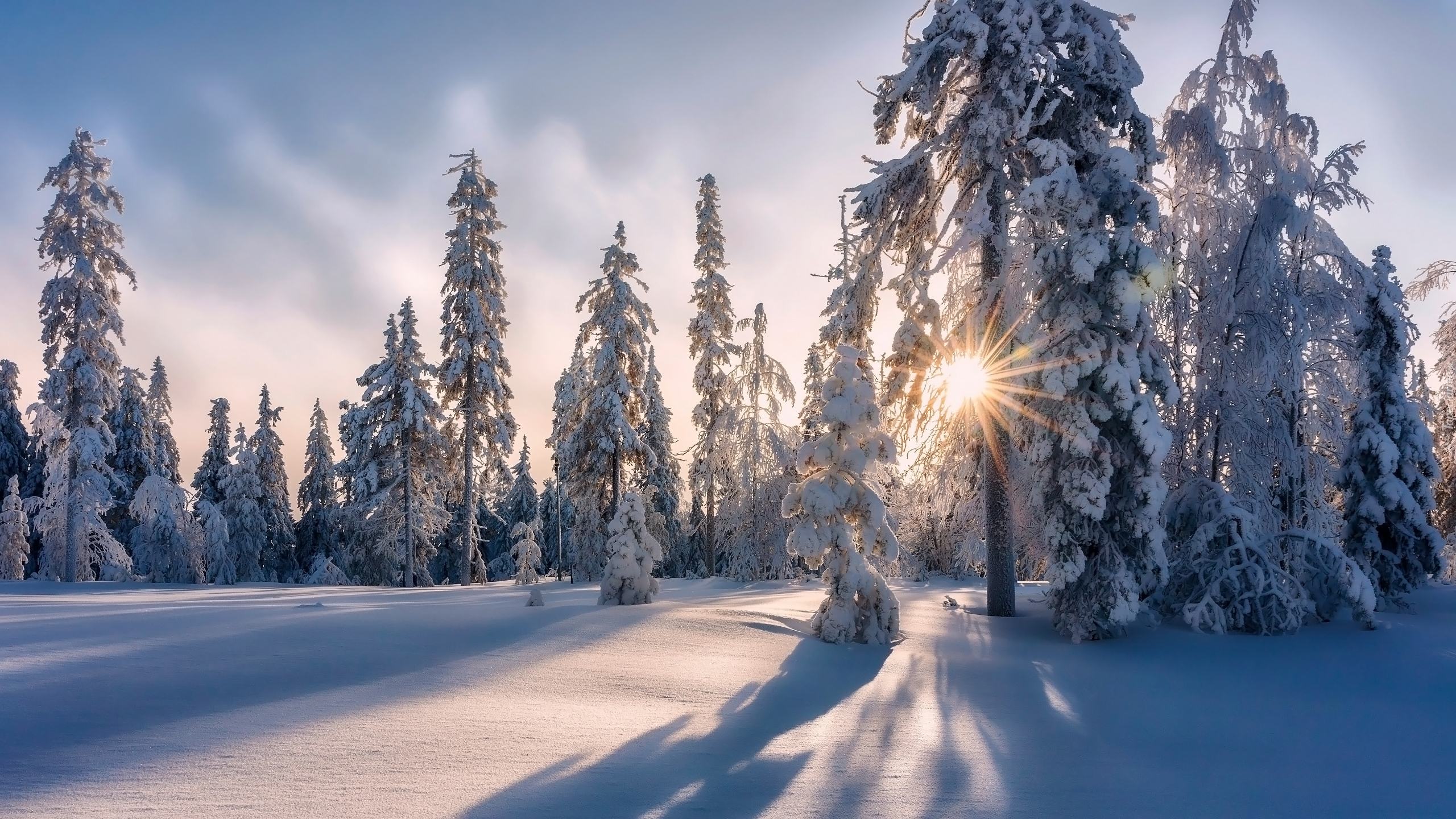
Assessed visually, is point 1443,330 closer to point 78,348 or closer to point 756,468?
point 756,468

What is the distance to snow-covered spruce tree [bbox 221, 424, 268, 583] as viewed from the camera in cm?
4216

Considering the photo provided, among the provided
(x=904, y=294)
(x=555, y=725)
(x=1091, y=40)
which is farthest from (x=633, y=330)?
(x=555, y=725)

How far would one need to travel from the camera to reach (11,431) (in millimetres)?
37406

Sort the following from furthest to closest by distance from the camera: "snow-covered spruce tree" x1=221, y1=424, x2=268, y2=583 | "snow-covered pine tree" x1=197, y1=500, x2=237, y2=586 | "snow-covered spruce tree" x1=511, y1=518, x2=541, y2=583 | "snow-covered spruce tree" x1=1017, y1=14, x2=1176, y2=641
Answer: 1. "snow-covered spruce tree" x1=221, y1=424, x2=268, y2=583
2. "snow-covered pine tree" x1=197, y1=500, x2=237, y2=586
3. "snow-covered spruce tree" x1=511, y1=518, x2=541, y2=583
4. "snow-covered spruce tree" x1=1017, y1=14, x2=1176, y2=641

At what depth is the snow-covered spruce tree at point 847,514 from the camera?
10875 millimetres

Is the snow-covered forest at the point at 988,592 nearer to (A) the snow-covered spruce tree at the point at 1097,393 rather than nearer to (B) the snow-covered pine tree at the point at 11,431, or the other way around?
(A) the snow-covered spruce tree at the point at 1097,393

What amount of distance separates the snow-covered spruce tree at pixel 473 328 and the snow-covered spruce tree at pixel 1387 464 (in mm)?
26715

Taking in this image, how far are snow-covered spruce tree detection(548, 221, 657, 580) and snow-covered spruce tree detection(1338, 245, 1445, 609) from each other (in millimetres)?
21282

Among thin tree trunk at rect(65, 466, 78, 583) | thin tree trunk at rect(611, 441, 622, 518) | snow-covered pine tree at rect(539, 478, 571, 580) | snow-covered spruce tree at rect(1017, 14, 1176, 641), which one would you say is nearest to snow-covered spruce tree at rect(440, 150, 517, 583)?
thin tree trunk at rect(611, 441, 622, 518)

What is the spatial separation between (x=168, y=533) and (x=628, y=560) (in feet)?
84.4

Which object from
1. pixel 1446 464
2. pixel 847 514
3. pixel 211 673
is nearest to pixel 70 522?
pixel 211 673

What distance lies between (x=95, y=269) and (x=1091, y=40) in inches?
1171

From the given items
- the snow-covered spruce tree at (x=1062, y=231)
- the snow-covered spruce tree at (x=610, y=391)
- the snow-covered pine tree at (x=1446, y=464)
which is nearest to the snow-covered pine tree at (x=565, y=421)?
the snow-covered spruce tree at (x=610, y=391)

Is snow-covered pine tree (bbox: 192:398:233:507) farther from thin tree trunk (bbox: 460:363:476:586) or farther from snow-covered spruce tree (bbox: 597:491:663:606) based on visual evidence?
snow-covered spruce tree (bbox: 597:491:663:606)
